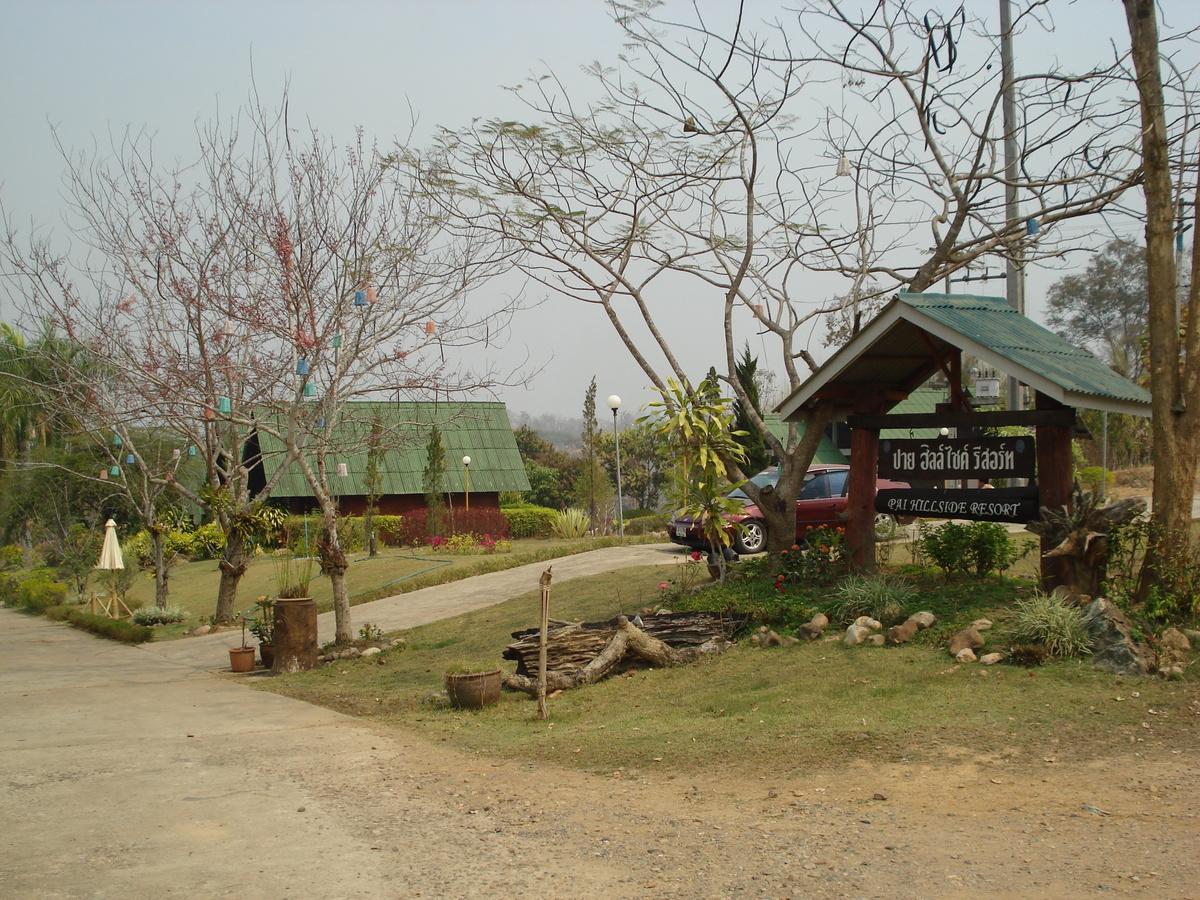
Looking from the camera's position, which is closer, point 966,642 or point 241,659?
point 966,642

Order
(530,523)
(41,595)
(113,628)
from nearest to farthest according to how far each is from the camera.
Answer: (113,628), (41,595), (530,523)

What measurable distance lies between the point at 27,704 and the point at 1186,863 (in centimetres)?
1070

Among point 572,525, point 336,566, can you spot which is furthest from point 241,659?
point 572,525

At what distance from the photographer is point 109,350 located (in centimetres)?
1545

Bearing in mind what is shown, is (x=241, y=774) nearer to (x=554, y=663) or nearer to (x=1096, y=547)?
(x=554, y=663)

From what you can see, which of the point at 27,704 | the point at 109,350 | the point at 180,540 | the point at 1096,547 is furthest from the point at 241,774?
the point at 180,540

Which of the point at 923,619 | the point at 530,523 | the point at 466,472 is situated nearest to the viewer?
the point at 923,619

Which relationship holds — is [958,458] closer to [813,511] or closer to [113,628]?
[813,511]

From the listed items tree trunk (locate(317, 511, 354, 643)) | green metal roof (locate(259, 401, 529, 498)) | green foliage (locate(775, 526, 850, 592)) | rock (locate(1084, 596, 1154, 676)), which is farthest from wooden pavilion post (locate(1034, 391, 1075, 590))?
green metal roof (locate(259, 401, 529, 498))

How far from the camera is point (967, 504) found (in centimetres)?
984

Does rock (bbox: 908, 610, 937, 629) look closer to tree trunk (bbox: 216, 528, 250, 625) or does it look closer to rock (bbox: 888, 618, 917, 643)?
rock (bbox: 888, 618, 917, 643)

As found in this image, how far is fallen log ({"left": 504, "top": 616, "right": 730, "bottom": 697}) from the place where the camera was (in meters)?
9.48

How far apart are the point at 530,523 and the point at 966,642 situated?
76.7 ft

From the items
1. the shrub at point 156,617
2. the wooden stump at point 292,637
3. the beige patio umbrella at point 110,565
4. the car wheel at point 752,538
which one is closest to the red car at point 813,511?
the car wheel at point 752,538
